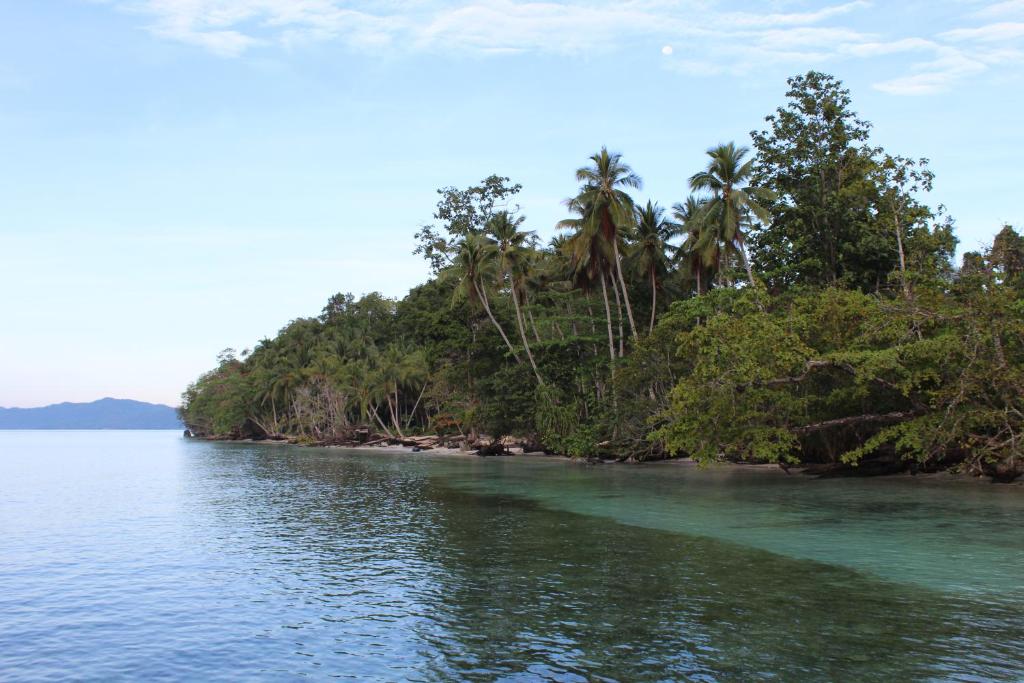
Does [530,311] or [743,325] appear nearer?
[743,325]

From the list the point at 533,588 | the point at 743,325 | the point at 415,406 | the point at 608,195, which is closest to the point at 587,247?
the point at 608,195

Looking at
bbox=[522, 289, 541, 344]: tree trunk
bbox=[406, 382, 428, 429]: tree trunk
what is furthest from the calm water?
bbox=[406, 382, 428, 429]: tree trunk

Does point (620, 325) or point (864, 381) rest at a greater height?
point (620, 325)

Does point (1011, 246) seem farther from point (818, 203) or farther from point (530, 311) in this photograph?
point (530, 311)

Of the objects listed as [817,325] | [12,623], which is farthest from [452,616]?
[817,325]

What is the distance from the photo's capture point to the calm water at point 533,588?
10.2m

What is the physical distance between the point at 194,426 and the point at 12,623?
545 feet

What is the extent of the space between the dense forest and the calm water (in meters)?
4.11

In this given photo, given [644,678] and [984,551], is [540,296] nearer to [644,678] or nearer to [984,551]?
[984,551]

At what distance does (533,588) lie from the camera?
14281 mm

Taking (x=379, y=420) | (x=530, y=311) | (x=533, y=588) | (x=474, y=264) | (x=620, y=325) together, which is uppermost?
(x=474, y=264)

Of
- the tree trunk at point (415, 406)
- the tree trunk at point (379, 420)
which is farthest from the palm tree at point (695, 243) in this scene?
the tree trunk at point (379, 420)

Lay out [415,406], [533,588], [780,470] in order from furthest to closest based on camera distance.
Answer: [415,406]
[780,470]
[533,588]

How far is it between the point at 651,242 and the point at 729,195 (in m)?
7.77
